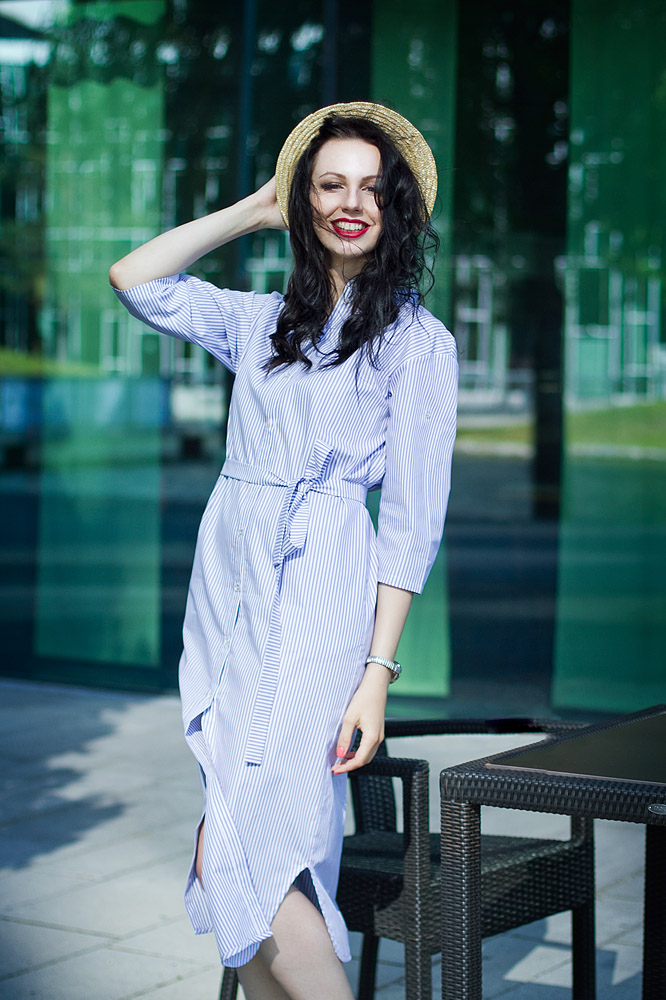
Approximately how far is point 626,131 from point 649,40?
43 cm

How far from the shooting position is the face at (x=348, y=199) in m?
2.29

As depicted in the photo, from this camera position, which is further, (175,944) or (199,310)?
(175,944)

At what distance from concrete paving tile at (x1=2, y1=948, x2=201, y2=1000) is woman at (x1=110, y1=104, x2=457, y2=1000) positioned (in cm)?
123

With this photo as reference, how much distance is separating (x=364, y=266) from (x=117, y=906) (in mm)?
2413

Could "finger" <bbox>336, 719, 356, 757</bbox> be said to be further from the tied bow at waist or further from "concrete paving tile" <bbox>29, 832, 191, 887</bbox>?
"concrete paving tile" <bbox>29, 832, 191, 887</bbox>

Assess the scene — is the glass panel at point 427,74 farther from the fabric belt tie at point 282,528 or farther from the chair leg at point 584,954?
the fabric belt tie at point 282,528

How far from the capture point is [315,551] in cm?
221

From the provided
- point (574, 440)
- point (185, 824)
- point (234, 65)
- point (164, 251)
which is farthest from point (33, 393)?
point (164, 251)

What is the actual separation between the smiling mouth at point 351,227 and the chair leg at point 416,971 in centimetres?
135

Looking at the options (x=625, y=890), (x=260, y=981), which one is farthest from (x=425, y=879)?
(x=625, y=890)

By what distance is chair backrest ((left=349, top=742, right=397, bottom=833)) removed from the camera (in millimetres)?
3055

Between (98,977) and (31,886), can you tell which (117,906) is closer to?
(31,886)

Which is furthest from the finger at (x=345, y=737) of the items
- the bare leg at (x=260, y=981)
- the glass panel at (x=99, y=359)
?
the glass panel at (x=99, y=359)

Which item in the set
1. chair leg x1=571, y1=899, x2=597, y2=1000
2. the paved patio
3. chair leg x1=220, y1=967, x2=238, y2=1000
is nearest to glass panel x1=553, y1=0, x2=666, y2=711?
the paved patio
